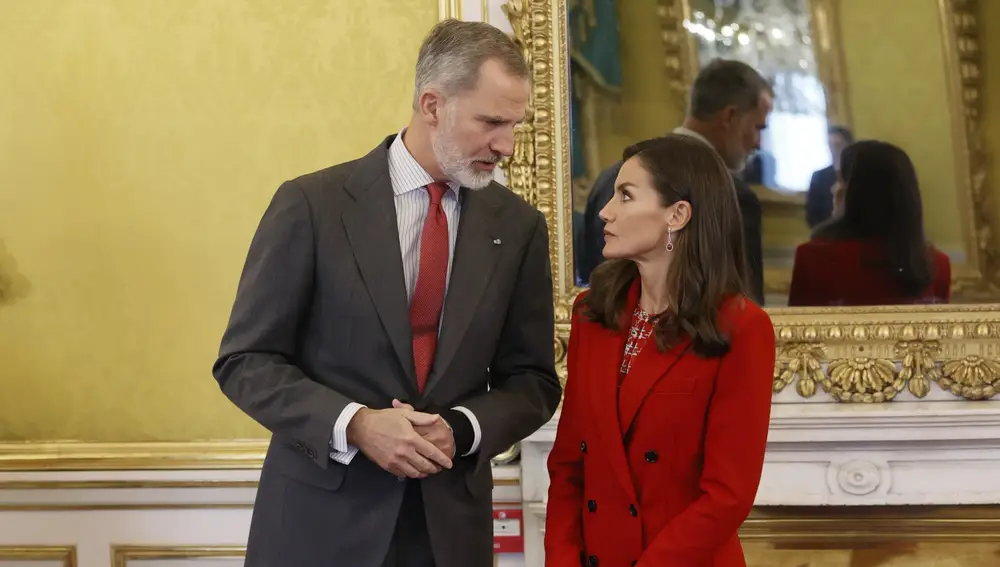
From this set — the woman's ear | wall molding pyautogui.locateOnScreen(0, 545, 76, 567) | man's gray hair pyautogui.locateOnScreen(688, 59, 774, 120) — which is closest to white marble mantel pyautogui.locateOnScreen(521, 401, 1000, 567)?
man's gray hair pyautogui.locateOnScreen(688, 59, 774, 120)

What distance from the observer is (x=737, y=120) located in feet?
9.66

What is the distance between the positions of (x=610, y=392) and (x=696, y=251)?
1.03ft

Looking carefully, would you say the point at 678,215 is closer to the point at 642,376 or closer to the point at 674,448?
the point at 642,376

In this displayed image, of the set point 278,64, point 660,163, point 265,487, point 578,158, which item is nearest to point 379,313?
point 265,487

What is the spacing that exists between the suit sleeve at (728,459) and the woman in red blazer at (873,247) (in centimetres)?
124

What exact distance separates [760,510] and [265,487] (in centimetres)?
166

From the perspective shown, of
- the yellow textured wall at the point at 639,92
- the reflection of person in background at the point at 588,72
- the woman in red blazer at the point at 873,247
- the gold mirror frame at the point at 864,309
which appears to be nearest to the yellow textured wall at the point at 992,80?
the gold mirror frame at the point at 864,309

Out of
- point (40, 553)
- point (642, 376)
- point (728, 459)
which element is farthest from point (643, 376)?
point (40, 553)

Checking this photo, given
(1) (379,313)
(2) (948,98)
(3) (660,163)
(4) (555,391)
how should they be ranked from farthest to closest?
1. (2) (948,98)
2. (4) (555,391)
3. (3) (660,163)
4. (1) (379,313)

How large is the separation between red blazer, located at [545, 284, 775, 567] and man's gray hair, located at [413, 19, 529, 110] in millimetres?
560

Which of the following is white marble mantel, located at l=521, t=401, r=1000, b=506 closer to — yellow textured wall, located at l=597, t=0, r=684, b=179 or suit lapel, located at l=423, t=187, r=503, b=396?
yellow textured wall, located at l=597, t=0, r=684, b=179

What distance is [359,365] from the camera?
183 cm

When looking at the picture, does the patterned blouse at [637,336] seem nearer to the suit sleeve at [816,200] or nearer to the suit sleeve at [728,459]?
the suit sleeve at [728,459]

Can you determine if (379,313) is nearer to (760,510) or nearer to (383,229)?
(383,229)
